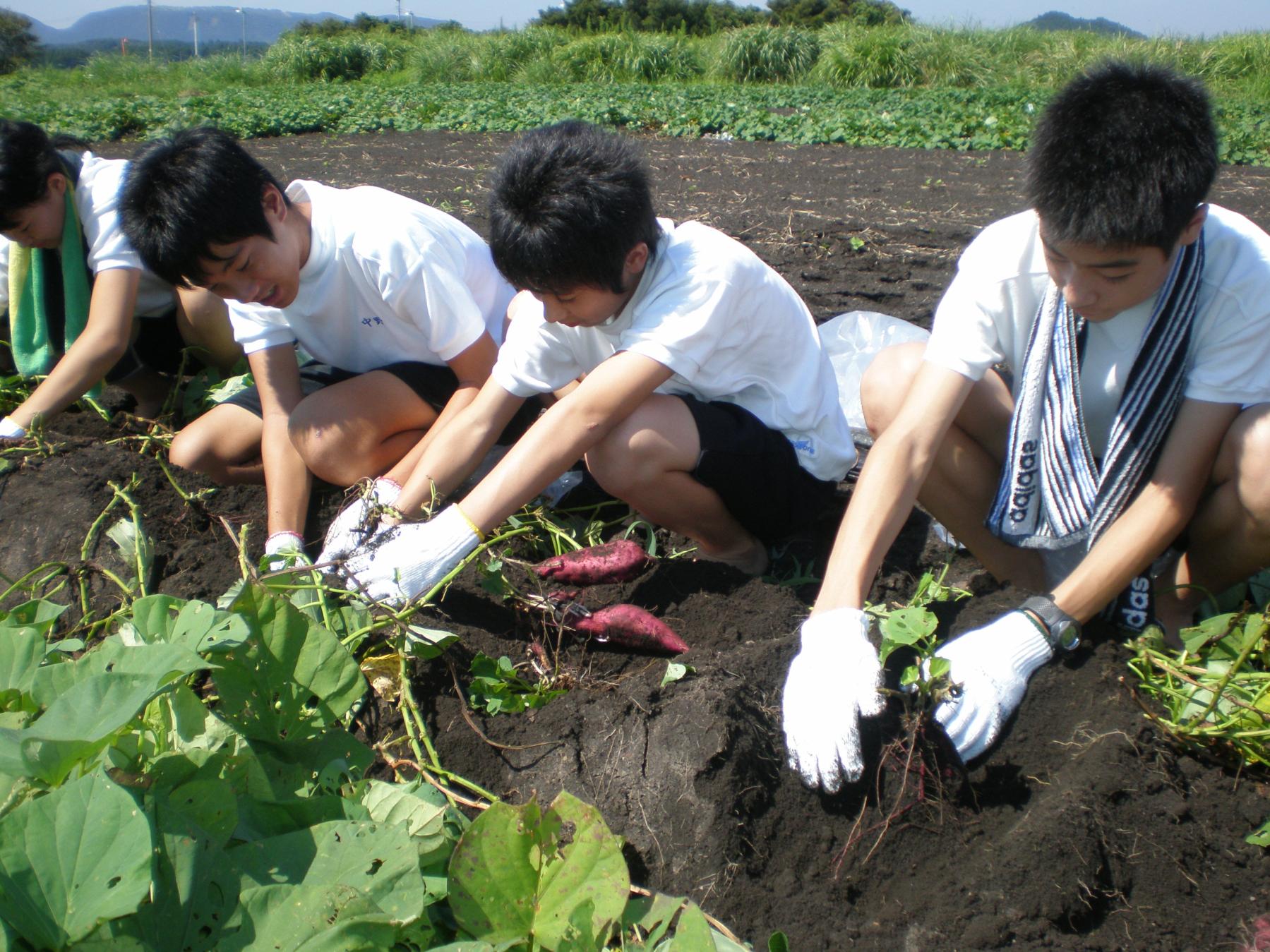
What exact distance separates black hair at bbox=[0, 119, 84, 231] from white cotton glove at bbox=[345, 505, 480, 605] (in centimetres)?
154

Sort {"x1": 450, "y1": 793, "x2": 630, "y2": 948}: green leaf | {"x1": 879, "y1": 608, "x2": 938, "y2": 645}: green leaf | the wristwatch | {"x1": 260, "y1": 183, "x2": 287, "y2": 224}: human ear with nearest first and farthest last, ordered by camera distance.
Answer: {"x1": 450, "y1": 793, "x2": 630, "y2": 948}: green leaf → {"x1": 879, "y1": 608, "x2": 938, "y2": 645}: green leaf → the wristwatch → {"x1": 260, "y1": 183, "x2": 287, "y2": 224}: human ear

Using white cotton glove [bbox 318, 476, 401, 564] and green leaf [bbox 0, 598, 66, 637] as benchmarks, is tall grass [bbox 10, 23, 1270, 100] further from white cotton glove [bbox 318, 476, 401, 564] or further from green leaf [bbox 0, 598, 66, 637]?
green leaf [bbox 0, 598, 66, 637]

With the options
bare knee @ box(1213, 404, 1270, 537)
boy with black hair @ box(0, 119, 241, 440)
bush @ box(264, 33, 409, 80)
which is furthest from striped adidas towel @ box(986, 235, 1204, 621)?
bush @ box(264, 33, 409, 80)

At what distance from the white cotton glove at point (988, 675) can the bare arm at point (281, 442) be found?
1490 millimetres

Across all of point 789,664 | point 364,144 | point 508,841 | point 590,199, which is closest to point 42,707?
point 508,841

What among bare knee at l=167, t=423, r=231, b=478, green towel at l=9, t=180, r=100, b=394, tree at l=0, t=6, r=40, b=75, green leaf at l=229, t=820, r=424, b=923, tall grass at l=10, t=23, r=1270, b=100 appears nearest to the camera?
green leaf at l=229, t=820, r=424, b=923

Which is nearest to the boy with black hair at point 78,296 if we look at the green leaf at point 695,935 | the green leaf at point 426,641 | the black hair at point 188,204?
the black hair at point 188,204

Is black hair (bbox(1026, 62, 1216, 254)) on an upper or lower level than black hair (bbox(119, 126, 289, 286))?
upper

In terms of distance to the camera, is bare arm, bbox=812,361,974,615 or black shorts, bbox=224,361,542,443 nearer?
bare arm, bbox=812,361,974,615

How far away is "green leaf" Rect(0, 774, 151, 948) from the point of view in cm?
82

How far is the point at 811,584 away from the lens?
209cm

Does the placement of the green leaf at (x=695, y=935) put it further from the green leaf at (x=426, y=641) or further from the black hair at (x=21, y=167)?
the black hair at (x=21, y=167)

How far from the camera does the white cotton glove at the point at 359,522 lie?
1915mm

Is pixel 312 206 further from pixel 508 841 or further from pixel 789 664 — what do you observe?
pixel 508 841
